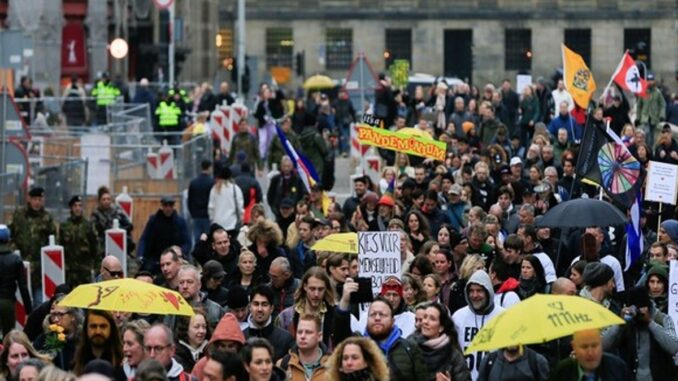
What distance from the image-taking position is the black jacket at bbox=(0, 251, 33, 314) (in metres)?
22.1

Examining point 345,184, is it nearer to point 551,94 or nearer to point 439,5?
point 551,94

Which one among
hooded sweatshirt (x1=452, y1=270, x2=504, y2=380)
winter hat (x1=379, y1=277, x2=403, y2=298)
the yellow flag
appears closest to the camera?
hooded sweatshirt (x1=452, y1=270, x2=504, y2=380)

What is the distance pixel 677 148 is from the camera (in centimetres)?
3131

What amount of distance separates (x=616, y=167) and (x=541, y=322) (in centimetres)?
889

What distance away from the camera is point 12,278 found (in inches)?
872

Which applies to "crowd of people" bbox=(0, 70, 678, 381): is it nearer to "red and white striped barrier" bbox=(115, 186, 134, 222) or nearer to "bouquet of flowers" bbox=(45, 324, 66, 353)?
"bouquet of flowers" bbox=(45, 324, 66, 353)

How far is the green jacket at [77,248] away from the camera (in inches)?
969

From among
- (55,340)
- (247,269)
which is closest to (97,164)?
(247,269)

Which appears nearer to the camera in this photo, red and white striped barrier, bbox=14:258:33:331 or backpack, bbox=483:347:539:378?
backpack, bbox=483:347:539:378

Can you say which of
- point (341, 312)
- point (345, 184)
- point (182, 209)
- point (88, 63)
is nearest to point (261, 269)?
point (341, 312)

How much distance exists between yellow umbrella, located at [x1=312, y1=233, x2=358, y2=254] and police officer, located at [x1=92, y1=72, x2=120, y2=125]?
86.4 ft

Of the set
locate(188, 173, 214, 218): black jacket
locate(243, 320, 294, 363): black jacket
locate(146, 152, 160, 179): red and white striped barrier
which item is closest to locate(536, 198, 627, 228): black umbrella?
locate(243, 320, 294, 363): black jacket

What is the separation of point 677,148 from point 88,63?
3191 centimetres

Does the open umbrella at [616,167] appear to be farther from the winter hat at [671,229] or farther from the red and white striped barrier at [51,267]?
the red and white striped barrier at [51,267]
